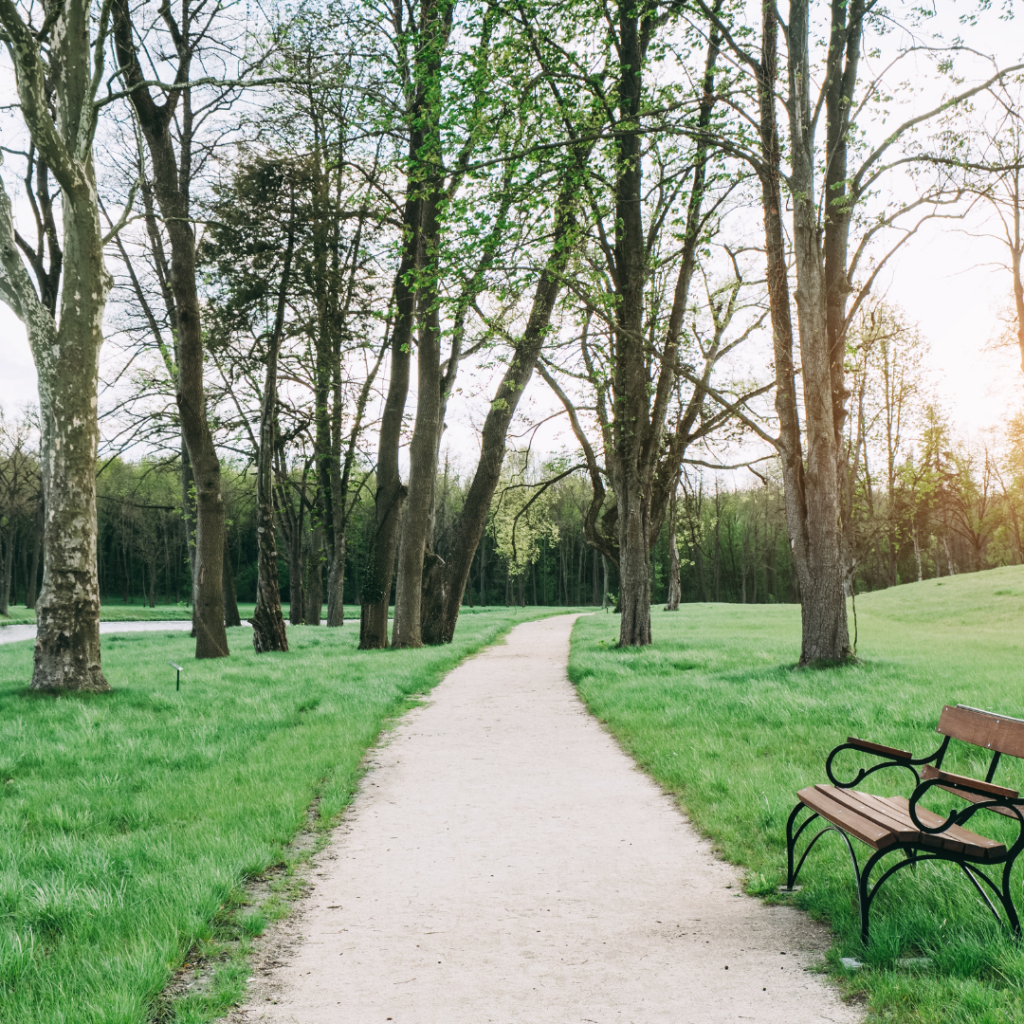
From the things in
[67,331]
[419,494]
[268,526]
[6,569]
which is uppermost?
[67,331]

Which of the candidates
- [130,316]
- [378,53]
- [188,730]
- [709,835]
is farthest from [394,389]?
[709,835]

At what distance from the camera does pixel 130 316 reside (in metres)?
22.5

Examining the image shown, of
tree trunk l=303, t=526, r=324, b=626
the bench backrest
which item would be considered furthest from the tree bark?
tree trunk l=303, t=526, r=324, b=626

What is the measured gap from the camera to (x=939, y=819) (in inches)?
141

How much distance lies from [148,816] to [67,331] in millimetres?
7127

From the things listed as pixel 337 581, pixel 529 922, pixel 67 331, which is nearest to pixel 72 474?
pixel 67 331

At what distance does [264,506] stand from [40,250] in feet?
21.3

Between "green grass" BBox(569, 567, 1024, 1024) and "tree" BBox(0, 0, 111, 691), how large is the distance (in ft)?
21.1

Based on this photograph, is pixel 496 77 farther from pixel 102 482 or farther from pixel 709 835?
pixel 102 482

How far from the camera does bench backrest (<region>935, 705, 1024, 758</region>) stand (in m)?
3.61

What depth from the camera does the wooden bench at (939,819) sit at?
127 inches

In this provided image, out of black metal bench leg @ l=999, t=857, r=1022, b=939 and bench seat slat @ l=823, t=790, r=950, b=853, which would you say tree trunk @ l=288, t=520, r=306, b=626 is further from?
black metal bench leg @ l=999, t=857, r=1022, b=939

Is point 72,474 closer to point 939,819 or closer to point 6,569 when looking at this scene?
point 939,819

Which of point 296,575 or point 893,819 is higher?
point 296,575
